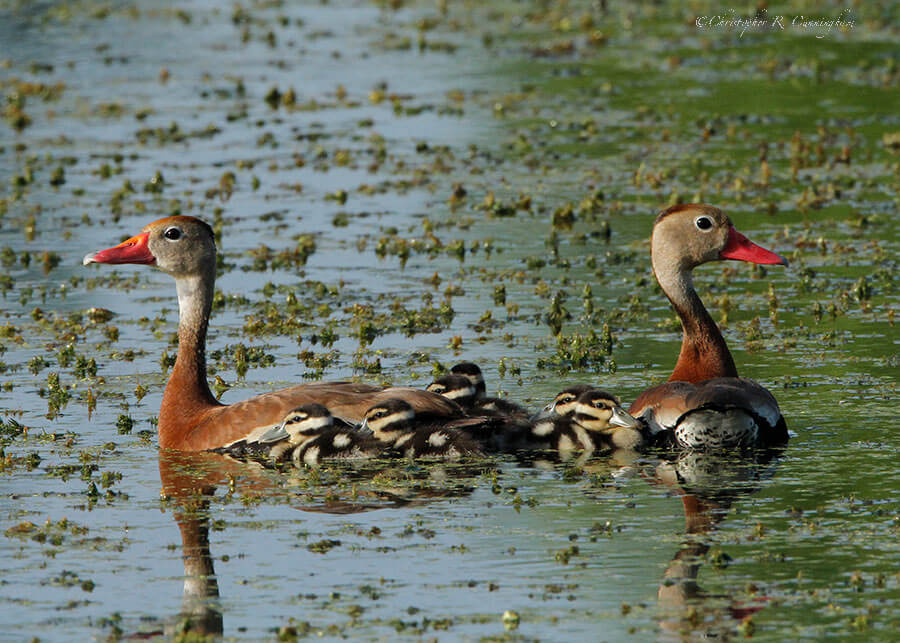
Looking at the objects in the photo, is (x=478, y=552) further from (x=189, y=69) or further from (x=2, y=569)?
(x=189, y=69)

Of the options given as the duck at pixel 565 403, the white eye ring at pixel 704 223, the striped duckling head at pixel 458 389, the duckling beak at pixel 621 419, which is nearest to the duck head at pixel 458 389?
the striped duckling head at pixel 458 389

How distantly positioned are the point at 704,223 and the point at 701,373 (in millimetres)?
1309

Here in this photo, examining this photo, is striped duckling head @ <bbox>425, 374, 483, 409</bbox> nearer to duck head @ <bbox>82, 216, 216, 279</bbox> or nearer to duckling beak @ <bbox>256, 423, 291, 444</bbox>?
duckling beak @ <bbox>256, 423, 291, 444</bbox>

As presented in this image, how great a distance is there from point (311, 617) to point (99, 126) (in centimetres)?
1959

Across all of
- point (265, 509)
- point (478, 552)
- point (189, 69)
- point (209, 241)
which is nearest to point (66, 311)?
point (209, 241)

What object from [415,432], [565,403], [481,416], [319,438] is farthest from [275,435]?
[565,403]

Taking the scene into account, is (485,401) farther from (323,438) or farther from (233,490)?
(233,490)

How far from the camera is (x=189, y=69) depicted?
3238cm

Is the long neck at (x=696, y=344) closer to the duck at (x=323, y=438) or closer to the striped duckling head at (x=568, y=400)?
the striped duckling head at (x=568, y=400)

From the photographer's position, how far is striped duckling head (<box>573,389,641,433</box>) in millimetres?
12164

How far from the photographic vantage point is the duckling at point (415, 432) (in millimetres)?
12102

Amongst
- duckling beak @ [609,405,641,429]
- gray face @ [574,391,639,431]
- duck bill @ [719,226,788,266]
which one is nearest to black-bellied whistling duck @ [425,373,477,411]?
gray face @ [574,391,639,431]

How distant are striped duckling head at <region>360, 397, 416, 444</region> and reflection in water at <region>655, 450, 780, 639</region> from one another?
68.5 inches

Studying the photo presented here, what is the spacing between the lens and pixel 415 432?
12.2 meters
